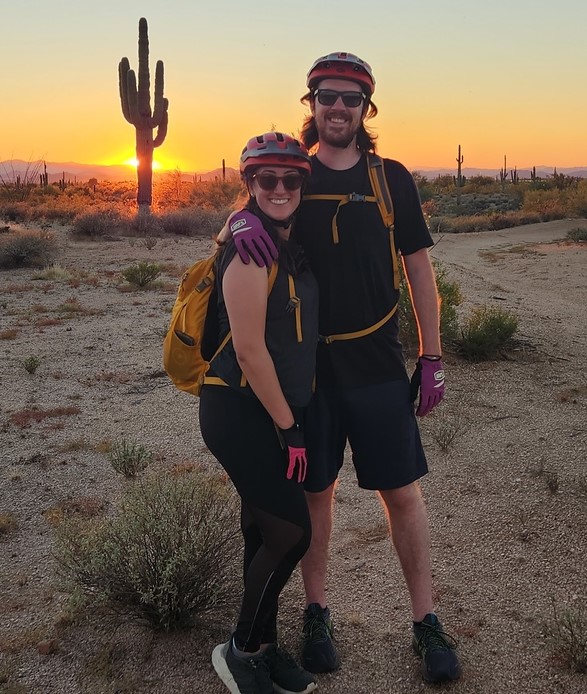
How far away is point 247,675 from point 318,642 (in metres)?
0.44

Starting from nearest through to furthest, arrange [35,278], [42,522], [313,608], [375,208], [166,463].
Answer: [375,208] < [313,608] < [42,522] < [166,463] < [35,278]

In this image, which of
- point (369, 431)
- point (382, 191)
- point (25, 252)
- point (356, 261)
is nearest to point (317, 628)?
point (369, 431)

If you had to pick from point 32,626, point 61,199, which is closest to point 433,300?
point 32,626

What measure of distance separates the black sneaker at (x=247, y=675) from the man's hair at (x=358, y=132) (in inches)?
76.2

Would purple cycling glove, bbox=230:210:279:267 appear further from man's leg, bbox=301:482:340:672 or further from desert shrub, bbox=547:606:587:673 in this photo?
desert shrub, bbox=547:606:587:673

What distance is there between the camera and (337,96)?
8.25ft

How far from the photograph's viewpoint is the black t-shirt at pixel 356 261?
8.16ft

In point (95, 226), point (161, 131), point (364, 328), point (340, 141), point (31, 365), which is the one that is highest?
point (161, 131)

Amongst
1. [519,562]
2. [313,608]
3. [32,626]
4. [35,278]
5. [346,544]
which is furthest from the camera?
[35,278]

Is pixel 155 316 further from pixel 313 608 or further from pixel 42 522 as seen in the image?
pixel 313 608

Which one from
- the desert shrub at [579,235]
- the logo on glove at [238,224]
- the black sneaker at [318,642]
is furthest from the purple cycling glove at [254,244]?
the desert shrub at [579,235]

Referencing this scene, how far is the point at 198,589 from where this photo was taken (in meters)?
3.04

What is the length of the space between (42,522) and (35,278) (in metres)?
10.3

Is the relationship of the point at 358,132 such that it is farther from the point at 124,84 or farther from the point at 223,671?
the point at 124,84
